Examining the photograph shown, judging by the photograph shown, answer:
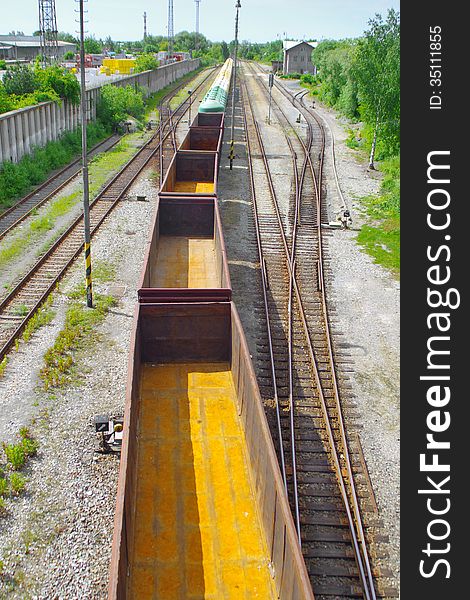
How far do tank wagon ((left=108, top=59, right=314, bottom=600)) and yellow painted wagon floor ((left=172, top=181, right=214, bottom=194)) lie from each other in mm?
12203

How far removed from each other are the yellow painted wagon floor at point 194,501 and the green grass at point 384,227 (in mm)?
11000

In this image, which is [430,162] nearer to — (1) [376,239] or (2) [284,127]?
(1) [376,239]

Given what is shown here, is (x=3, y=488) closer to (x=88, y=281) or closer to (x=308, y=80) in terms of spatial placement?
(x=88, y=281)

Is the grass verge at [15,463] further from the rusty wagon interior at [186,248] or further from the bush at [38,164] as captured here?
the bush at [38,164]

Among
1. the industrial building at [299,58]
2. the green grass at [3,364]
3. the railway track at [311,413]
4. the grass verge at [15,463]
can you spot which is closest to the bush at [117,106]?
the railway track at [311,413]

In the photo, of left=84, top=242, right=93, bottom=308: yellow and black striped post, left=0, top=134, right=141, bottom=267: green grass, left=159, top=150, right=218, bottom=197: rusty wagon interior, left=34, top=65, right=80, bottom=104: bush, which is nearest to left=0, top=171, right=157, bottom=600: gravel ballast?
left=84, top=242, right=93, bottom=308: yellow and black striped post

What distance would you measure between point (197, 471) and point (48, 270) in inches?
435

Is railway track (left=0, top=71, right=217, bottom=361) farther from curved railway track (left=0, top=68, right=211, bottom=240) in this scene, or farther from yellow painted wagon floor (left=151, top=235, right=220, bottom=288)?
yellow painted wagon floor (left=151, top=235, right=220, bottom=288)

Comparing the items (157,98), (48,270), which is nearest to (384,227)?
(48,270)

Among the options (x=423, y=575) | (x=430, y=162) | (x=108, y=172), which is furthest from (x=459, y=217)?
(x=108, y=172)

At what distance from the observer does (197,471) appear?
29.2ft

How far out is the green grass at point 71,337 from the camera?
12.9m

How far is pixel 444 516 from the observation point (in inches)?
290

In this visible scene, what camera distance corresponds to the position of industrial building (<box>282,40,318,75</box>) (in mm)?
102312
